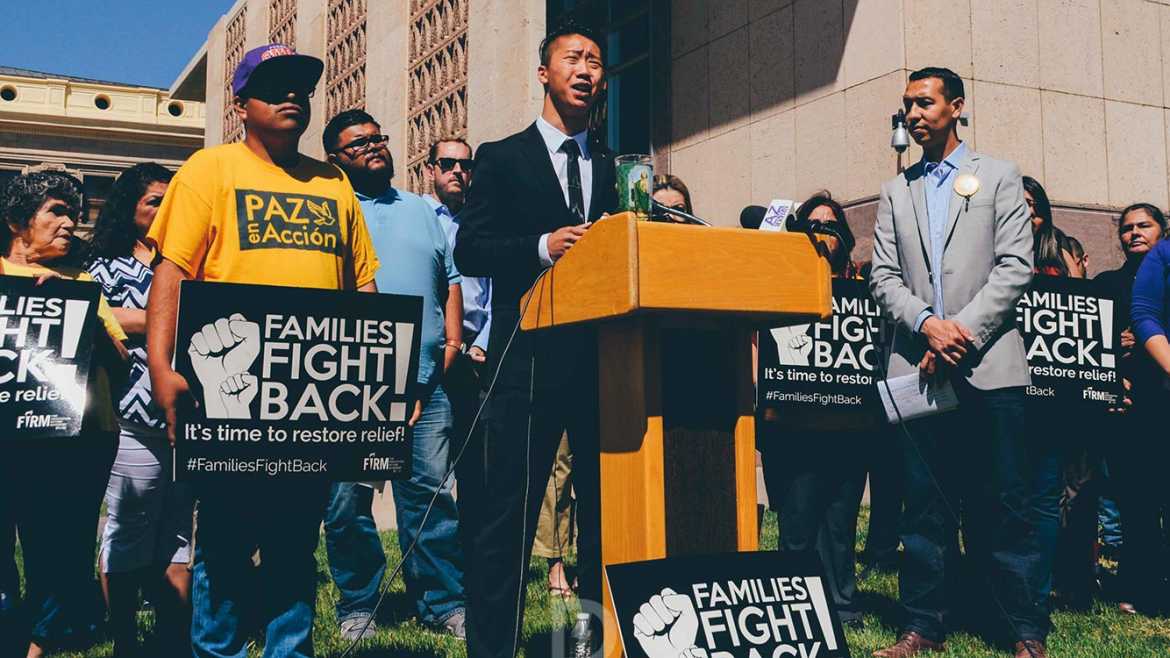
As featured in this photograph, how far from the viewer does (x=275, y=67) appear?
3352 millimetres

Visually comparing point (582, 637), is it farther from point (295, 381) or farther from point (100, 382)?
point (100, 382)

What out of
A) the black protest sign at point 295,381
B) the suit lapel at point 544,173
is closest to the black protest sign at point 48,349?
the black protest sign at point 295,381

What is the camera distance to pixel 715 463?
2.95 m

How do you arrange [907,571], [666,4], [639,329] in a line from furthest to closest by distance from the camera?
[666,4]
[907,571]
[639,329]

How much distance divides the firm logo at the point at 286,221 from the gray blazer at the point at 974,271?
7.74 feet

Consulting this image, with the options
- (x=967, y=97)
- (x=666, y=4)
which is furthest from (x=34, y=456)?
(x=666, y=4)

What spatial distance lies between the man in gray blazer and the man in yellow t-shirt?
2.36 meters

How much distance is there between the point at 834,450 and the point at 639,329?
8.60 feet

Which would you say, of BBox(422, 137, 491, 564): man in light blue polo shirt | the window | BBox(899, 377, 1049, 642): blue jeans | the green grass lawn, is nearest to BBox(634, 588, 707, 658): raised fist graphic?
the green grass lawn

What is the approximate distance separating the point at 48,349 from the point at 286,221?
1.39 metres

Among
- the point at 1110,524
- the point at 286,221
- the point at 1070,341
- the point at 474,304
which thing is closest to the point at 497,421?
the point at 286,221

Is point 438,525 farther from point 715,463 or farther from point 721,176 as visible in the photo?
point 721,176

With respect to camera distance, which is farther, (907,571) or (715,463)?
(907,571)

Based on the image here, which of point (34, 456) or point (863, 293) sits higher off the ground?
point (863, 293)
